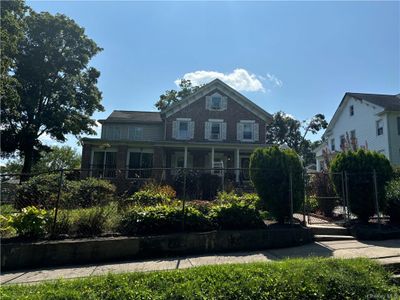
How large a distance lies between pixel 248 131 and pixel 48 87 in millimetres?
17765

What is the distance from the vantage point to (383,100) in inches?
1022

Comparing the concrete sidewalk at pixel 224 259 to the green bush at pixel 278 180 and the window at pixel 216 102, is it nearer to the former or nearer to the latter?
the green bush at pixel 278 180

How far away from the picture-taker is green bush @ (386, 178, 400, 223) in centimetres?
859

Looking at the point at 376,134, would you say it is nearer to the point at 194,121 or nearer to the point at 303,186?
the point at 194,121

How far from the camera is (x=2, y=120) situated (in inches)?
889

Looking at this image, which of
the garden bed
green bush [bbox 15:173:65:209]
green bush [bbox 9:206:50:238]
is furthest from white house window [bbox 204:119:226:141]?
green bush [bbox 9:206:50:238]

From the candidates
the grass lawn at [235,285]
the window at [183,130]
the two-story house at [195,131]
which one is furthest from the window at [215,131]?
the grass lawn at [235,285]

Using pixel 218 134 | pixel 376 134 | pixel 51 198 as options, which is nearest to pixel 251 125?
pixel 218 134

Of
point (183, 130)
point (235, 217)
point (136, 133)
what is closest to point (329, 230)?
point (235, 217)

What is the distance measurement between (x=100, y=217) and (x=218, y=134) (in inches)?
731

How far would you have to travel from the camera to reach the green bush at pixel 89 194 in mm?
7830

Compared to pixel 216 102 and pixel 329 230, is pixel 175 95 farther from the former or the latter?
pixel 329 230

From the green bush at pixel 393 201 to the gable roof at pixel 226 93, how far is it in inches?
655

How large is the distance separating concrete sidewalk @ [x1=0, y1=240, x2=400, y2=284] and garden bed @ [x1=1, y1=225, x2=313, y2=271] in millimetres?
257
